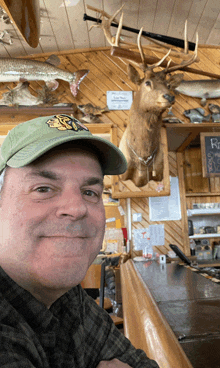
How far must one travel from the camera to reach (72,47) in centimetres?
323

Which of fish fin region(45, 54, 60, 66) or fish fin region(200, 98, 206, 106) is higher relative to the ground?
fish fin region(45, 54, 60, 66)

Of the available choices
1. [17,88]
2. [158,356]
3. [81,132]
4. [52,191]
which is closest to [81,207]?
[52,191]

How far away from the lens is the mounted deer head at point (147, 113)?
2.16 meters

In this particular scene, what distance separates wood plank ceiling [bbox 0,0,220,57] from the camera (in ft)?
8.30

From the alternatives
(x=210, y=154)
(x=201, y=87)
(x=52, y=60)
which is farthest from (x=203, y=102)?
(x=52, y=60)

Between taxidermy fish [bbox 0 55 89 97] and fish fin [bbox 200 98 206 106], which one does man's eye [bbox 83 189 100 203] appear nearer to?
taxidermy fish [bbox 0 55 89 97]

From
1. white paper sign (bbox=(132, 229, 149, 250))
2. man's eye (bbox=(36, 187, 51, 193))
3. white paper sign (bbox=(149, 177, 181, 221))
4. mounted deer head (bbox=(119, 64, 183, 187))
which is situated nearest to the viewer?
man's eye (bbox=(36, 187, 51, 193))

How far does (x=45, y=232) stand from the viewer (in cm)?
47

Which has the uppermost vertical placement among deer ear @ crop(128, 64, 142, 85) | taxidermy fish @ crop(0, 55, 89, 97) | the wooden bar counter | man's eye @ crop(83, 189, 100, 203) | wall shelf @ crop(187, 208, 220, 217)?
taxidermy fish @ crop(0, 55, 89, 97)

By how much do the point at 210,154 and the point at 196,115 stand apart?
59 centimetres

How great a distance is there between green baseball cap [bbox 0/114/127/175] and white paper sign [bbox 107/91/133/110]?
107 inches

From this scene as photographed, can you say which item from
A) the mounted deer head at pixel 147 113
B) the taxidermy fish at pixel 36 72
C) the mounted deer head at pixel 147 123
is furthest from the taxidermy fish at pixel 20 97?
the mounted deer head at pixel 147 123

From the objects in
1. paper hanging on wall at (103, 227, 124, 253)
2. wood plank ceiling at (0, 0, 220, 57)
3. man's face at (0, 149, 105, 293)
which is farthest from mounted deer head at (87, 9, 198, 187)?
man's face at (0, 149, 105, 293)

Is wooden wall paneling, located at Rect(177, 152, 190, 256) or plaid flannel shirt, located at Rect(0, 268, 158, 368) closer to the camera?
plaid flannel shirt, located at Rect(0, 268, 158, 368)
